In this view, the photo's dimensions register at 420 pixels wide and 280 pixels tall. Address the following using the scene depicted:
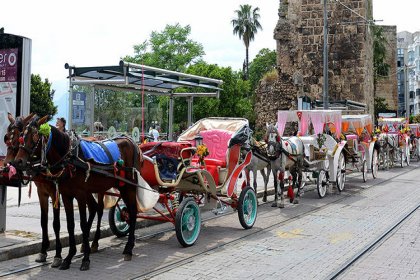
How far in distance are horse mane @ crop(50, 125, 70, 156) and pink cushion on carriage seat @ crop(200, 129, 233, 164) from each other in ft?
12.8

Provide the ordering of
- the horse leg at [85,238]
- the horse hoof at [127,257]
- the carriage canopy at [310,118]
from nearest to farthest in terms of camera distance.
A: the horse leg at [85,238] → the horse hoof at [127,257] → the carriage canopy at [310,118]

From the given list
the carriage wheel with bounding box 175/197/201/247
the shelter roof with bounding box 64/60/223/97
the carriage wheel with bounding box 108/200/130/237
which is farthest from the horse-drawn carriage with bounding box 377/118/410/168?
the carriage wheel with bounding box 108/200/130/237

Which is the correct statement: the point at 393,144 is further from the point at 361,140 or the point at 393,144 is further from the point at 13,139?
the point at 13,139

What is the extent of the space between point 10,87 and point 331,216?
6851 millimetres

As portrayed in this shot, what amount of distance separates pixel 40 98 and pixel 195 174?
123ft

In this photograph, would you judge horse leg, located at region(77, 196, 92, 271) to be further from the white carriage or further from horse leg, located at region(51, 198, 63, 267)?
the white carriage

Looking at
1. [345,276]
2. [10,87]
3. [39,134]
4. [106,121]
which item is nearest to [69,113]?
[106,121]

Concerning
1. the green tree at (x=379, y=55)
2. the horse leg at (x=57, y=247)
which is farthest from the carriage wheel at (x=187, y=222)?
the green tree at (x=379, y=55)

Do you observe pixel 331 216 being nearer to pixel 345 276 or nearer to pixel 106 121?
pixel 345 276

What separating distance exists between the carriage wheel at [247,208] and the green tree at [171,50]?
143 feet

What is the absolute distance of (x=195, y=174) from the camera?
26.6ft

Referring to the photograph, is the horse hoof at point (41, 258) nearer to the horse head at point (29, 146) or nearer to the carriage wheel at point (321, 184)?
the horse head at point (29, 146)

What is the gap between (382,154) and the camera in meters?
23.5

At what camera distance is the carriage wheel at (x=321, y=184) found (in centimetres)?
1378
